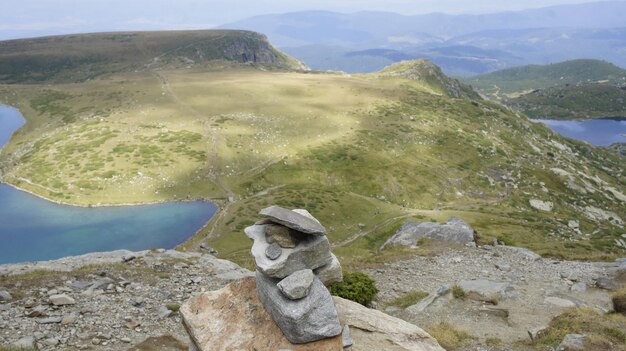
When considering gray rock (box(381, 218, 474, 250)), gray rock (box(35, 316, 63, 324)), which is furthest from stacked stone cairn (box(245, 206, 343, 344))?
gray rock (box(381, 218, 474, 250))

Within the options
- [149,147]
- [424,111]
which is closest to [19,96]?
[149,147]

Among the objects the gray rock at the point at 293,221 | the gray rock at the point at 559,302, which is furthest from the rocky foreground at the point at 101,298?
the gray rock at the point at 559,302

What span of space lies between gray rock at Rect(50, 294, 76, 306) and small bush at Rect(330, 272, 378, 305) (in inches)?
671

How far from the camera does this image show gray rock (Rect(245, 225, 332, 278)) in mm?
19156

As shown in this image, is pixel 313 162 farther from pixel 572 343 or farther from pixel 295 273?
pixel 295 273

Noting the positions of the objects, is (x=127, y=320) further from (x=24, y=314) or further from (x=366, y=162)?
(x=366, y=162)

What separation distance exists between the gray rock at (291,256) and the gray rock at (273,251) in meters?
0.14

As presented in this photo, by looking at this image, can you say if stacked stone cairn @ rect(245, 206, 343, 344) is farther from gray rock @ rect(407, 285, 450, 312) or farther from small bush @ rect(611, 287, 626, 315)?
A: small bush @ rect(611, 287, 626, 315)

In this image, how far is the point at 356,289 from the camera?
29250 millimetres

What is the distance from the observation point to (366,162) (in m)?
111

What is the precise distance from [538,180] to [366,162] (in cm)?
5397

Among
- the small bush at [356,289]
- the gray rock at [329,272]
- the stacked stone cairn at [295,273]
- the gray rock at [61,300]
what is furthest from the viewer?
the small bush at [356,289]

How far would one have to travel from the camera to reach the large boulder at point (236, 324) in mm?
18141

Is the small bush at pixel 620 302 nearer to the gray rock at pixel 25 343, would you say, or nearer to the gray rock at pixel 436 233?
the gray rock at pixel 436 233
